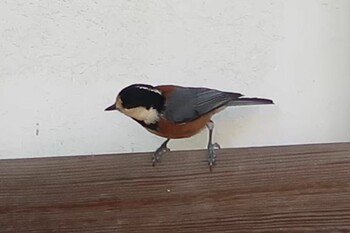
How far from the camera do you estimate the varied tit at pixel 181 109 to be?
6.00 ft

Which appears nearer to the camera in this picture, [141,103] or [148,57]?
[141,103]

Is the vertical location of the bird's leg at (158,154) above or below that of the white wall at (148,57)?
below

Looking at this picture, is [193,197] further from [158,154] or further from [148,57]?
[148,57]

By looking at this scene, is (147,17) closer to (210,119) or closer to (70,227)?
(210,119)

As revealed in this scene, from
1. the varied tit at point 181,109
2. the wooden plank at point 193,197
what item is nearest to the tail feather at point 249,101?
the varied tit at point 181,109

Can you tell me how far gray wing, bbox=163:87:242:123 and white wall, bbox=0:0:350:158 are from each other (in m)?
0.06

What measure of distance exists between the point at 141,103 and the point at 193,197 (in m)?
0.19

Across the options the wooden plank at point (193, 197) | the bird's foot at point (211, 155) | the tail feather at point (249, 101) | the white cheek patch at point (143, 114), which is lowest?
the wooden plank at point (193, 197)

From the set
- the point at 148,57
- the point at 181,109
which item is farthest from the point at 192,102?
→ the point at 148,57

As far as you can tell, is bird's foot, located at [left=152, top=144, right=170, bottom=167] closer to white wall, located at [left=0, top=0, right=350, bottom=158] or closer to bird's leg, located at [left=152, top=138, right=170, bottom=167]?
bird's leg, located at [left=152, top=138, right=170, bottom=167]

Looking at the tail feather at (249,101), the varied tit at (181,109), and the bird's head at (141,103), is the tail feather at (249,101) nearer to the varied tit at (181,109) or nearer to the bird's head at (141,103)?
the varied tit at (181,109)

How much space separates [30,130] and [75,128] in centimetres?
9

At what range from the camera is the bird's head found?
5.81 ft

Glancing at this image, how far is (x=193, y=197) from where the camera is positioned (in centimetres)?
181
